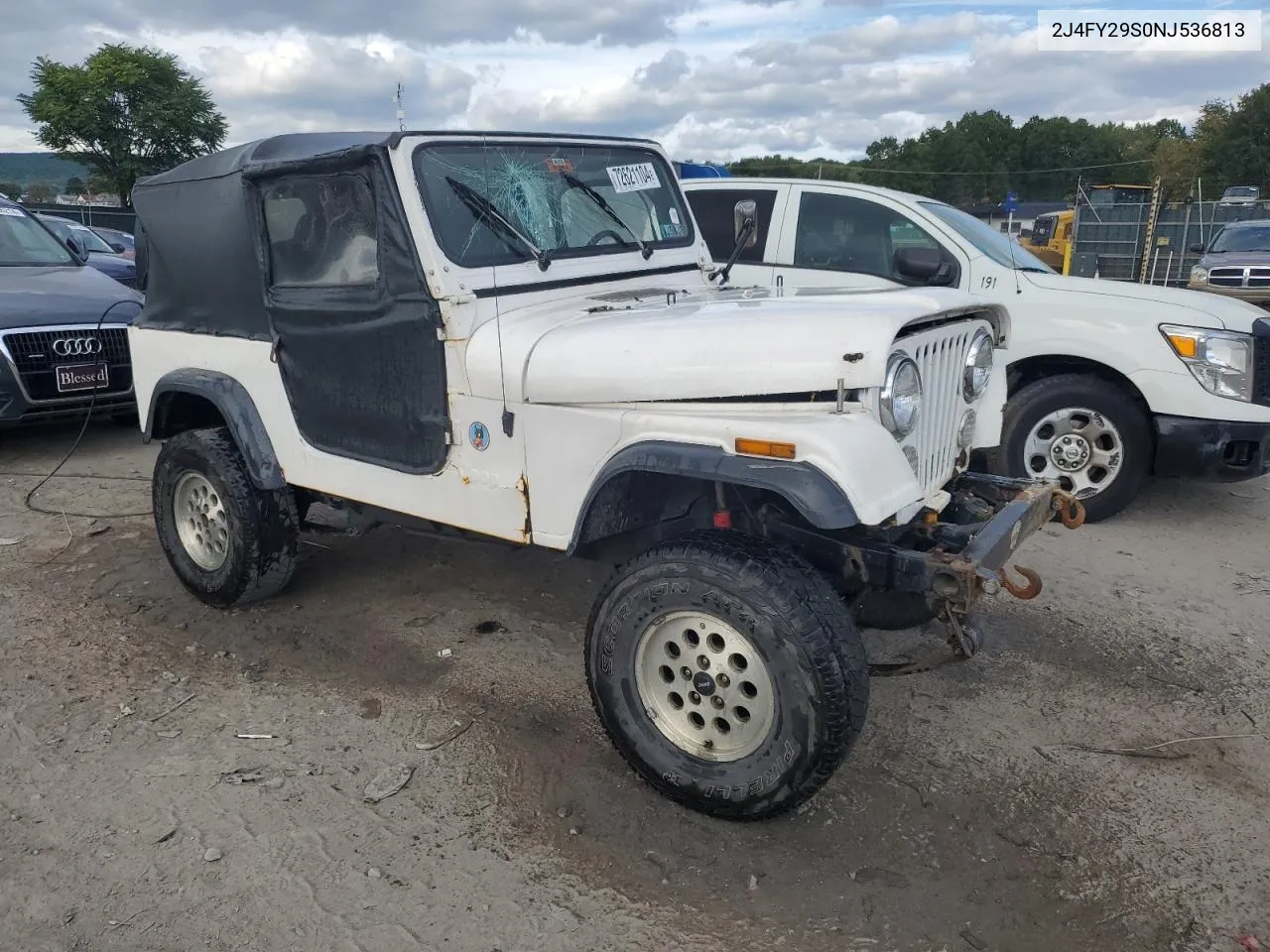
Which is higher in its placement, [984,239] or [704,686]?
[984,239]

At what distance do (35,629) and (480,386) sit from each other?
2.60 m

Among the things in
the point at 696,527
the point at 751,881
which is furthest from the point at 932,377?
the point at 751,881

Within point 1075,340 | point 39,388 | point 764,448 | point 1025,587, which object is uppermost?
point 764,448

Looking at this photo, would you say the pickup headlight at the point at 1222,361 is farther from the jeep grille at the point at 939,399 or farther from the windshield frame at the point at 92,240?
the windshield frame at the point at 92,240

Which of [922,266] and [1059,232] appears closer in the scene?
[922,266]

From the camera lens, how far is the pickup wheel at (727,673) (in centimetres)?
256

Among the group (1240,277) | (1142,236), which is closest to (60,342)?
(1240,277)

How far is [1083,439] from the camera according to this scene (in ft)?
17.9

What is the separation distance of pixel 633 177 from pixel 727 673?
2.24 meters

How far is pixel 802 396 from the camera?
8.77 feet

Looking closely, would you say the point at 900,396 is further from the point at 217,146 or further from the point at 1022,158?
the point at 1022,158

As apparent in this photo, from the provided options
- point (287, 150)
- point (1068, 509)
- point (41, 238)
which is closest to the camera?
point (1068, 509)

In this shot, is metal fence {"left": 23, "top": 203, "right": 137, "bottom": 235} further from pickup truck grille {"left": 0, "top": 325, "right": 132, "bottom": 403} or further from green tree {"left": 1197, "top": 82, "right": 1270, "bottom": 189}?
green tree {"left": 1197, "top": 82, "right": 1270, "bottom": 189}

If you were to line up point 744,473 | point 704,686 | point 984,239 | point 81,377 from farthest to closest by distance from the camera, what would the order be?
point 81,377
point 984,239
point 704,686
point 744,473
